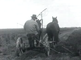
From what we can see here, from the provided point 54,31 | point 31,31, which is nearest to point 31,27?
point 31,31

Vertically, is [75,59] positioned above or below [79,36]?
below

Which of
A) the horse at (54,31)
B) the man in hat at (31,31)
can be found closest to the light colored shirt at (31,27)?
the man in hat at (31,31)

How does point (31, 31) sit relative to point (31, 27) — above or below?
below

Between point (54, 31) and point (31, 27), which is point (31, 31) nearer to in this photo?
point (31, 27)

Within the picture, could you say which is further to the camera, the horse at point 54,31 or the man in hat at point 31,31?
the horse at point 54,31

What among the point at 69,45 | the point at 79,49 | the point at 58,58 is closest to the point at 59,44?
the point at 69,45

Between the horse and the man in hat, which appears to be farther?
the horse

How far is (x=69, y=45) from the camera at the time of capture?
65.8 feet

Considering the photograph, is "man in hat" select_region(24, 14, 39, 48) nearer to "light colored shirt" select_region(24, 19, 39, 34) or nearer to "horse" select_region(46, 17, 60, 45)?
"light colored shirt" select_region(24, 19, 39, 34)

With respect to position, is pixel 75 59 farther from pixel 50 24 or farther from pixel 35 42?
pixel 50 24

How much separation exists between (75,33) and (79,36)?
1001 millimetres

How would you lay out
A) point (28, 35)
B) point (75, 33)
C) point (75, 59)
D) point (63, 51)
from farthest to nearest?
point (75, 33) < point (63, 51) < point (28, 35) < point (75, 59)

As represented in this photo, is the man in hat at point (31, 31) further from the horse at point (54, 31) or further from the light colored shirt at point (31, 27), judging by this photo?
the horse at point (54, 31)

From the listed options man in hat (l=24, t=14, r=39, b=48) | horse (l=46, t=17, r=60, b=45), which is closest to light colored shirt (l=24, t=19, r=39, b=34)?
man in hat (l=24, t=14, r=39, b=48)
